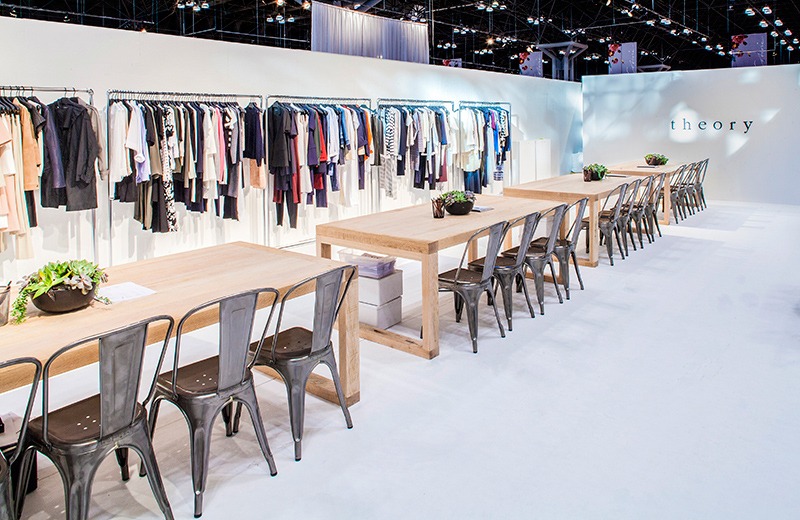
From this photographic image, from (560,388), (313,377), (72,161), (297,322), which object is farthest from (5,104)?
(560,388)

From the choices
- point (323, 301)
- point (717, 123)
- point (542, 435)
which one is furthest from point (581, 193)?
point (717, 123)

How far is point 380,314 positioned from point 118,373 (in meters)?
2.54

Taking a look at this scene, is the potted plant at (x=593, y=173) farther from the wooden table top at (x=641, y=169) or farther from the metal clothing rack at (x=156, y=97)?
the metal clothing rack at (x=156, y=97)

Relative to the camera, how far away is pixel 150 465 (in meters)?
2.36

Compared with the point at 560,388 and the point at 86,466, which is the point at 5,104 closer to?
the point at 86,466

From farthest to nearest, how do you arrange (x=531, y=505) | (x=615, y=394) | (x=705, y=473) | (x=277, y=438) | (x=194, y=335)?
(x=194, y=335)
(x=615, y=394)
(x=277, y=438)
(x=705, y=473)
(x=531, y=505)

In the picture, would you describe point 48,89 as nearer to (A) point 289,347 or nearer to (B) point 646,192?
(A) point 289,347

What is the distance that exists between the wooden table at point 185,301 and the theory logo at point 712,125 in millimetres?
10098

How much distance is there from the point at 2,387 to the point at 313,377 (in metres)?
1.79

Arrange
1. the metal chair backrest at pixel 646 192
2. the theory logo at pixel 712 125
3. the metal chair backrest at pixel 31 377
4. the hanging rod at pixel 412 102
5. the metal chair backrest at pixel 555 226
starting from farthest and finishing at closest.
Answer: the theory logo at pixel 712 125, the hanging rod at pixel 412 102, the metal chair backrest at pixel 646 192, the metal chair backrest at pixel 555 226, the metal chair backrest at pixel 31 377

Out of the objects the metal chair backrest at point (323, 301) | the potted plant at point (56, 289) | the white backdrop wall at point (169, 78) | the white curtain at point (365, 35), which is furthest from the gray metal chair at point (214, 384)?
the white curtain at point (365, 35)

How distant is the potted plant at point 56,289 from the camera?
8.12 ft

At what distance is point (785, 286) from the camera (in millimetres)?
5754

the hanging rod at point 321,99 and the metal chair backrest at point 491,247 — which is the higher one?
the hanging rod at point 321,99
